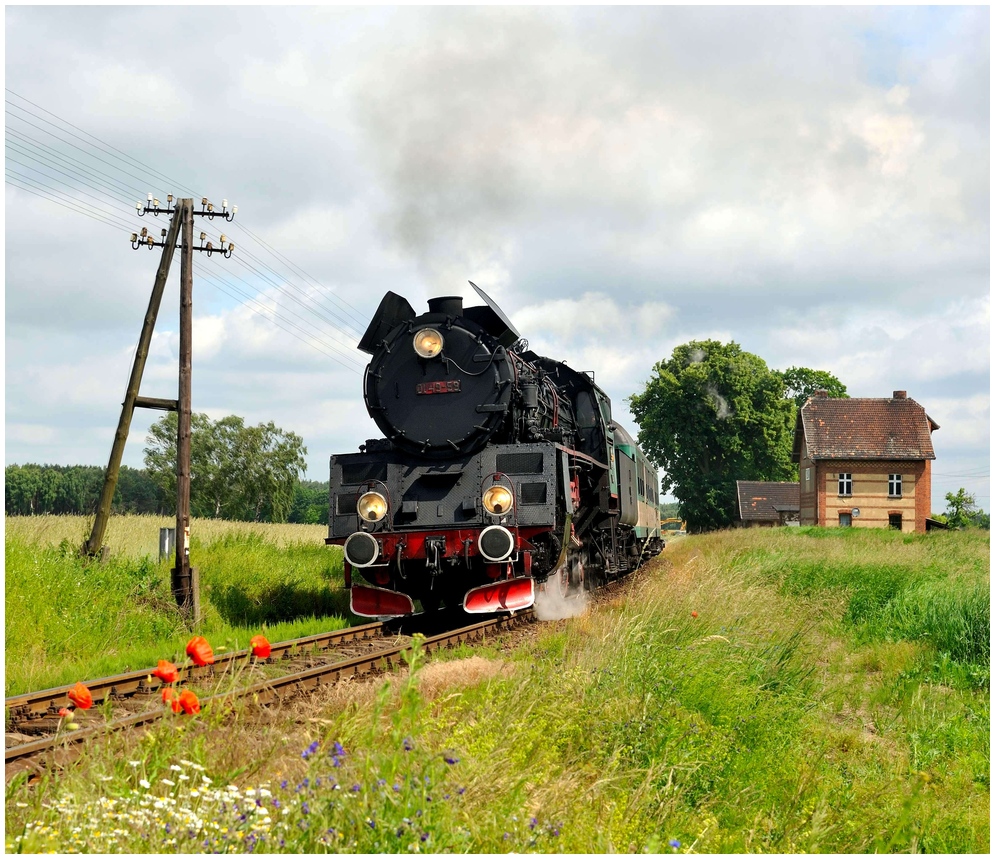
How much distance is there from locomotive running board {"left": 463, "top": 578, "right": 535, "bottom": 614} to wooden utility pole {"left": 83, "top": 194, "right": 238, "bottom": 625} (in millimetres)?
3608

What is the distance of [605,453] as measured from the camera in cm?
1309

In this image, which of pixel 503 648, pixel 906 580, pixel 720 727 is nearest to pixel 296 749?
pixel 720 727

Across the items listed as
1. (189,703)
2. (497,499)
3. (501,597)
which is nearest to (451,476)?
(497,499)

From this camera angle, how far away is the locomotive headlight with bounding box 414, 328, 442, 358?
35.5 ft

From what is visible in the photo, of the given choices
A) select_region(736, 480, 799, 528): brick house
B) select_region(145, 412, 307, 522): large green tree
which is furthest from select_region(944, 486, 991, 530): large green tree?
select_region(145, 412, 307, 522): large green tree

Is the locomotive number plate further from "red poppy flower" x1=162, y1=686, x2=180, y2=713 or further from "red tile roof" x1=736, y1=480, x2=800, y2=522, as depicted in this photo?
"red tile roof" x1=736, y1=480, x2=800, y2=522

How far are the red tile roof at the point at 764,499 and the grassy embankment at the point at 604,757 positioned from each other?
39803 mm

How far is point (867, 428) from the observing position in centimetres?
4025

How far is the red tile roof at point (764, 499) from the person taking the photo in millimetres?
48719

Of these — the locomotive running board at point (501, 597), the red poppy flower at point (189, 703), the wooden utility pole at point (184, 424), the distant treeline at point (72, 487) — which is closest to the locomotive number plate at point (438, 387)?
the locomotive running board at point (501, 597)

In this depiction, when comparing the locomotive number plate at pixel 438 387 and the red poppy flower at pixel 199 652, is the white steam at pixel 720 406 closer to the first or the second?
the locomotive number plate at pixel 438 387

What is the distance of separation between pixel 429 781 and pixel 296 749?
4.32ft

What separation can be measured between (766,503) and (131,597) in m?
43.2

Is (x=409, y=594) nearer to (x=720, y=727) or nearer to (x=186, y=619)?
(x=186, y=619)
